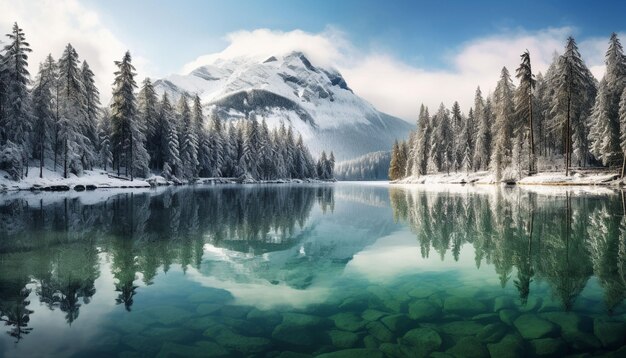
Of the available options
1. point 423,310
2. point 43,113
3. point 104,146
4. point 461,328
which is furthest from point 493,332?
point 104,146

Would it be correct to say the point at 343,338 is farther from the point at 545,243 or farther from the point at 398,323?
the point at 545,243

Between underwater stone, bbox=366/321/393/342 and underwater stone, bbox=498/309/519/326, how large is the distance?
1912mm

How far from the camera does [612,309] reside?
6086 millimetres

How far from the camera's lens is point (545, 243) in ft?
36.8

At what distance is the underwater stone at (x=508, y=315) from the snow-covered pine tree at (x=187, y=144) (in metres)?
66.7

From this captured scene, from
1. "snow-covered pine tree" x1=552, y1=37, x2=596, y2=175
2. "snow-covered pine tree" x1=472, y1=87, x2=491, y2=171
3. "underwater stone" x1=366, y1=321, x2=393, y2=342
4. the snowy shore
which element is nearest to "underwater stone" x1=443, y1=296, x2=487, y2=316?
"underwater stone" x1=366, y1=321, x2=393, y2=342

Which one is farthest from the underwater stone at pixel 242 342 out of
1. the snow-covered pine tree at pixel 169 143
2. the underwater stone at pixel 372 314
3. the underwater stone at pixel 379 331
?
the snow-covered pine tree at pixel 169 143

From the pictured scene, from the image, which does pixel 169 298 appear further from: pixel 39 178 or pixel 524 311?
pixel 39 178

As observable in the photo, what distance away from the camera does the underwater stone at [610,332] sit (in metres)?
4.93

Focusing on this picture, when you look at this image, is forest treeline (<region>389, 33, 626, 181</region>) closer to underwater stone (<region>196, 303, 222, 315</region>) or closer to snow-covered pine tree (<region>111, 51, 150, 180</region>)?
underwater stone (<region>196, 303, 222, 315</region>)

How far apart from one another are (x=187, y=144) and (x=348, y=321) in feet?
218

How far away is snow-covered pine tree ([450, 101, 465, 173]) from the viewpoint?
244ft

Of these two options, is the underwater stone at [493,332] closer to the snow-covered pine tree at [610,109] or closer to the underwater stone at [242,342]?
the underwater stone at [242,342]

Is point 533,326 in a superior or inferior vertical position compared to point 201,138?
inferior
